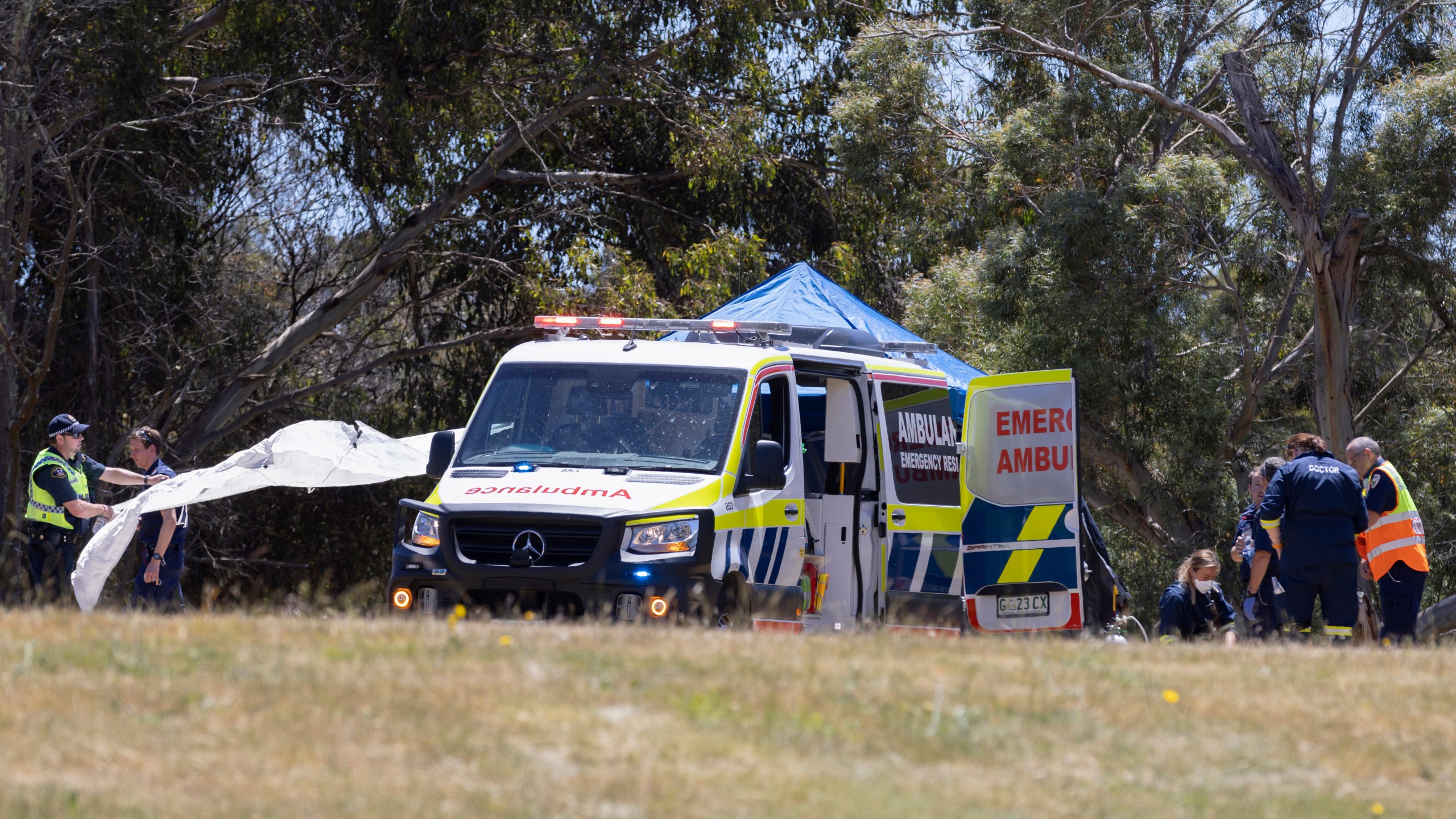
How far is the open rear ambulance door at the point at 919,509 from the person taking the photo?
11.0 metres

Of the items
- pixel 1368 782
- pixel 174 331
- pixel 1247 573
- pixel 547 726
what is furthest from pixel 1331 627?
pixel 174 331

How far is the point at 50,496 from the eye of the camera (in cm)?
1186

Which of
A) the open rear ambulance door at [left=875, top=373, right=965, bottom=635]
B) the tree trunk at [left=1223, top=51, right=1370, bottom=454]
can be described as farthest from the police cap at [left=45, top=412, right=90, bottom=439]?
the tree trunk at [left=1223, top=51, right=1370, bottom=454]

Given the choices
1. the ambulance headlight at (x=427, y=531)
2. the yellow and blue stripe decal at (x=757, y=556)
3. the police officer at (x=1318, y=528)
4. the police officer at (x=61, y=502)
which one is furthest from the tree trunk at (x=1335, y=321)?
the police officer at (x=61, y=502)

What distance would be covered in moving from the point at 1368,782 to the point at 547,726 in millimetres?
2879

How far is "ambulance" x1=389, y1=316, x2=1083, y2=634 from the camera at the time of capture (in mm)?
8742

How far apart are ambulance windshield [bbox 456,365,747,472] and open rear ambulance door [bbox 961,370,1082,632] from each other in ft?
9.19

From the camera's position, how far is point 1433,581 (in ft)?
78.9

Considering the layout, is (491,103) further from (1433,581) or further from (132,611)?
(1433,581)

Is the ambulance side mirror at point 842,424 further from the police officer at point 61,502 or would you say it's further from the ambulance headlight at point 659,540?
the police officer at point 61,502

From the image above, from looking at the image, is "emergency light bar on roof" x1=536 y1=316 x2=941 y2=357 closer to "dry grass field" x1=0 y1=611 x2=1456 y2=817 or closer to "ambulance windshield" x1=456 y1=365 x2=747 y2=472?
"ambulance windshield" x1=456 y1=365 x2=747 y2=472

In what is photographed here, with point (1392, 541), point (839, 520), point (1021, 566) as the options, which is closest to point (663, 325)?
point (839, 520)

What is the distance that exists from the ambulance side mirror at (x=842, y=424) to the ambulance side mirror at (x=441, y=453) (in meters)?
2.64

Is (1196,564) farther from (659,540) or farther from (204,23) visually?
(204,23)
